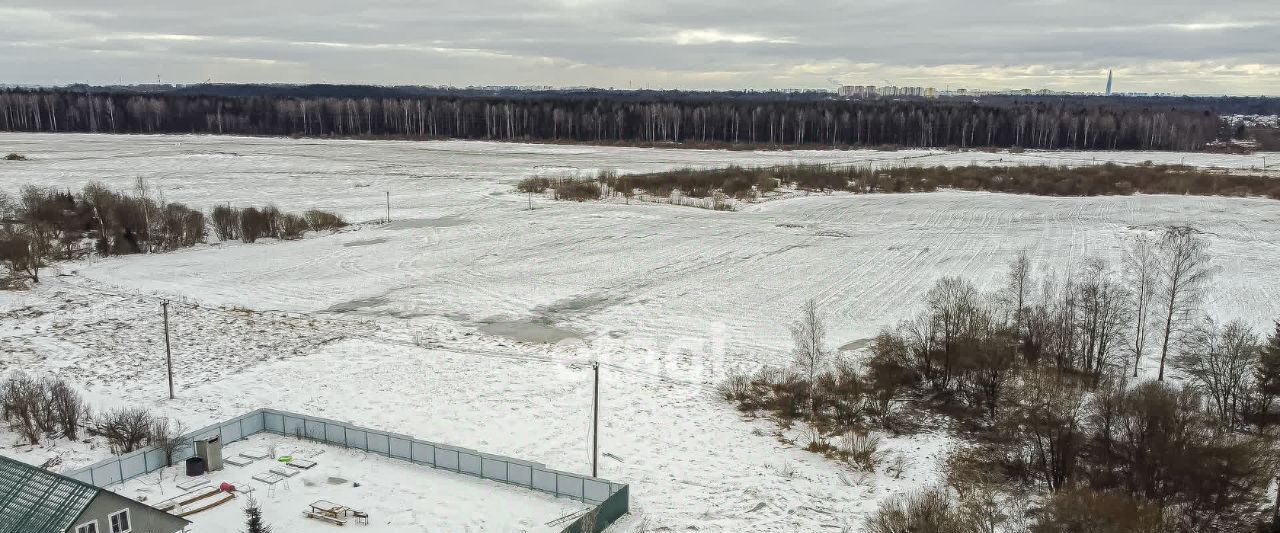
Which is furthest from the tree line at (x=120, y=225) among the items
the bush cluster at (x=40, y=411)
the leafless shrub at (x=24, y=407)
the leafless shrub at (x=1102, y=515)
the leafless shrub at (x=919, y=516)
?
the leafless shrub at (x=1102, y=515)

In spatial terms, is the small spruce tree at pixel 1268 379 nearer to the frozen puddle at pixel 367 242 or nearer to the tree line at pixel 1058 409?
the tree line at pixel 1058 409

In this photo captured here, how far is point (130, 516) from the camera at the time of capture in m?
14.4

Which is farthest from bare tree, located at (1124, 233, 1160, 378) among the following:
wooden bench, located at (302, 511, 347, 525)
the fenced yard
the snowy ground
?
wooden bench, located at (302, 511, 347, 525)

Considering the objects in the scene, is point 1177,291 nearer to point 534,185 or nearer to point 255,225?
point 255,225

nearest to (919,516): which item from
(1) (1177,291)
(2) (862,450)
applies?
(2) (862,450)

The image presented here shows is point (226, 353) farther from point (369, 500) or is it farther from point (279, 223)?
point (279, 223)

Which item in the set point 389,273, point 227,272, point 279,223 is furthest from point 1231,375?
point 279,223

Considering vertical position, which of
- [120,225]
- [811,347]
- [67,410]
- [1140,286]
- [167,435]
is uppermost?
[120,225]

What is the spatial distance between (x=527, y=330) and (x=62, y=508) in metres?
19.7

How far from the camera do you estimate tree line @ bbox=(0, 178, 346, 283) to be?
46.6 meters

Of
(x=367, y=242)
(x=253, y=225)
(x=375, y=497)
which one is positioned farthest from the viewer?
(x=253, y=225)

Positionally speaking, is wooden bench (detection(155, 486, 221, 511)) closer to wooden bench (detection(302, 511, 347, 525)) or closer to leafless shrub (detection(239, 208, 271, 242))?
wooden bench (detection(302, 511, 347, 525))

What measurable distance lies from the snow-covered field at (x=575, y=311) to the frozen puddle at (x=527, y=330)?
16 centimetres

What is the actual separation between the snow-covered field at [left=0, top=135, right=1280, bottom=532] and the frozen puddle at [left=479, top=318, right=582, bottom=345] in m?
0.16
